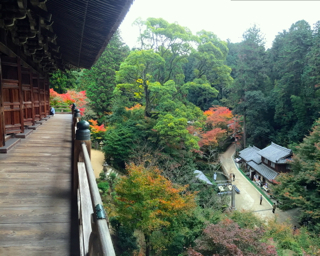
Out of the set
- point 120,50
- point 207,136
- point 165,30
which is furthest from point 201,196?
point 120,50

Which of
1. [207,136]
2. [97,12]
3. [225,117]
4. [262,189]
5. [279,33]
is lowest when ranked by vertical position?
[262,189]

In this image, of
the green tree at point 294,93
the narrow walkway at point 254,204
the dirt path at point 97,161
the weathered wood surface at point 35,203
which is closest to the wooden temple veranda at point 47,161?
the weathered wood surface at point 35,203

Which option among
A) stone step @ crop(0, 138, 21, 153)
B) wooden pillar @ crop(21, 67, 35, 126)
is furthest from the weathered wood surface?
wooden pillar @ crop(21, 67, 35, 126)

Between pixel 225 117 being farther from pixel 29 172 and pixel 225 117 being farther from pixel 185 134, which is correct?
pixel 29 172

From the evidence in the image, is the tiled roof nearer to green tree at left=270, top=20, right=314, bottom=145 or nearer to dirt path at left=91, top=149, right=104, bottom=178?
green tree at left=270, top=20, right=314, bottom=145

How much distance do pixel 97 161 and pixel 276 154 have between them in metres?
13.8

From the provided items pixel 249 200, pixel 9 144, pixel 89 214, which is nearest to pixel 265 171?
pixel 249 200

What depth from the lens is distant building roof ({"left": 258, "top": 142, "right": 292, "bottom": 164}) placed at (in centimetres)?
1694

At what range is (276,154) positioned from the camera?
58.2 feet

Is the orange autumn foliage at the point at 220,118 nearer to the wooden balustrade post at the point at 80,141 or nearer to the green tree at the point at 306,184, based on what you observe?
the green tree at the point at 306,184

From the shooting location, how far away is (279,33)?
2798cm

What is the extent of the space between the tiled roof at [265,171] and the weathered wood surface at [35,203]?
55.4 feet

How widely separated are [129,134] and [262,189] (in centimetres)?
1107

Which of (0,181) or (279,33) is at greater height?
(279,33)
